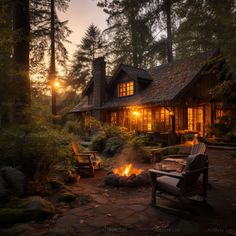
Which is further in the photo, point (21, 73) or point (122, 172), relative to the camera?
point (122, 172)

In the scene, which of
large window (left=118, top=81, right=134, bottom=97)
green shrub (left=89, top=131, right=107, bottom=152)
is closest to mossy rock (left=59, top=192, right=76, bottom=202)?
green shrub (left=89, top=131, right=107, bottom=152)

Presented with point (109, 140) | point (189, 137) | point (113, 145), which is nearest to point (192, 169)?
point (113, 145)

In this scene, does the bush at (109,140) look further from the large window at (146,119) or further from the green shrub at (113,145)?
the large window at (146,119)

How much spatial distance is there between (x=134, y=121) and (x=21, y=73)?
1160 centimetres

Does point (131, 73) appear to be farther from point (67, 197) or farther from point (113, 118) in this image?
point (67, 197)

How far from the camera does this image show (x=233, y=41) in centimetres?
791

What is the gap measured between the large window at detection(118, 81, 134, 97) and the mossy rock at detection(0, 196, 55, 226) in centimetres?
1412

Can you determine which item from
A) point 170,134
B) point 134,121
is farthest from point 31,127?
point 134,121

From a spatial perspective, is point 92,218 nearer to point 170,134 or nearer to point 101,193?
point 101,193

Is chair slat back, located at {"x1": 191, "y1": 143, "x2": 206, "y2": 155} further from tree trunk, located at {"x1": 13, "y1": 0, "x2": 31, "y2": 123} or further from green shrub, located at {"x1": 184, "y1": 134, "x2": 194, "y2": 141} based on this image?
green shrub, located at {"x1": 184, "y1": 134, "x2": 194, "y2": 141}

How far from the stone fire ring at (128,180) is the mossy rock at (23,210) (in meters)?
2.21

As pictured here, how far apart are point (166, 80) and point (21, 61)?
36.5 feet

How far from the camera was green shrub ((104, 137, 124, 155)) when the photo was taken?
11.1 meters

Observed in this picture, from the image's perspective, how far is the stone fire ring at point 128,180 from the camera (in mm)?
5637
